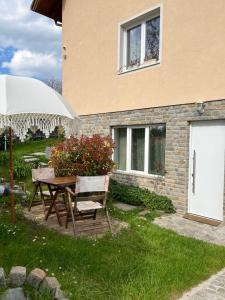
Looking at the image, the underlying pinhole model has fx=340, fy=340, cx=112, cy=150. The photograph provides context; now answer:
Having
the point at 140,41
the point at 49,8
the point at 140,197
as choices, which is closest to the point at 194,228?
the point at 140,197

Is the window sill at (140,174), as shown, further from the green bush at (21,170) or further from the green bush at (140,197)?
the green bush at (21,170)

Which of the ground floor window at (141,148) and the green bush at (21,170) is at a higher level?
the ground floor window at (141,148)

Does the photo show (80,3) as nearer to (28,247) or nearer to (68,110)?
(68,110)

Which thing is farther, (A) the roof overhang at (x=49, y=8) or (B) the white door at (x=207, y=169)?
(A) the roof overhang at (x=49, y=8)

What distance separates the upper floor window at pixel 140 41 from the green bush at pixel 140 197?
145 inches

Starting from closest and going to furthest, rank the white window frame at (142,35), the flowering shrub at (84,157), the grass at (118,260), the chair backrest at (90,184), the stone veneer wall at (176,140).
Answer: the grass at (118,260) < the chair backrest at (90,184) < the stone veneer wall at (176,140) < the flowering shrub at (84,157) < the white window frame at (142,35)

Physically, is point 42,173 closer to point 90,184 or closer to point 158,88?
point 90,184

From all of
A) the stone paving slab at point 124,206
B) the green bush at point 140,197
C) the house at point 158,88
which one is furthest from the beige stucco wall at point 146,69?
the stone paving slab at point 124,206

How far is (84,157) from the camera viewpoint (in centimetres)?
893

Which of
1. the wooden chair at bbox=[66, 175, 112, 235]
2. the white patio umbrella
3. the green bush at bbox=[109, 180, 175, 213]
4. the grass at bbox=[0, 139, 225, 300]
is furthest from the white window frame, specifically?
the grass at bbox=[0, 139, 225, 300]

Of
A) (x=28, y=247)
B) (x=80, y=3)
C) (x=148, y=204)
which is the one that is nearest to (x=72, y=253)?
(x=28, y=247)

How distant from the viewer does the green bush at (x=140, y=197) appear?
9.02 m

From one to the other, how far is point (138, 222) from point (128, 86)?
15.0ft

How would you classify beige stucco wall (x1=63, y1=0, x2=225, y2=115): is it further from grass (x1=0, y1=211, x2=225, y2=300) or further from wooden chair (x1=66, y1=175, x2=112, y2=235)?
grass (x1=0, y1=211, x2=225, y2=300)
